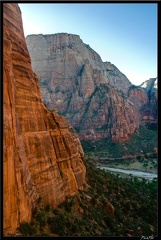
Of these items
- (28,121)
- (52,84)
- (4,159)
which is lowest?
(4,159)

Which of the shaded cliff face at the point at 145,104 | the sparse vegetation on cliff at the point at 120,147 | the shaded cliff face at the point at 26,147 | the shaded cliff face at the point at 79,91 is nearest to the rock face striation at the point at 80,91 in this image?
the shaded cliff face at the point at 79,91

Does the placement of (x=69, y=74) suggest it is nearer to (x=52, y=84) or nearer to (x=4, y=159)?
(x=52, y=84)

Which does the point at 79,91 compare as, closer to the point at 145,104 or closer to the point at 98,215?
the point at 145,104

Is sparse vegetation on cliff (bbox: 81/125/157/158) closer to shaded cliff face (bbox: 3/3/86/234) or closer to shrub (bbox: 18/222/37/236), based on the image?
shaded cliff face (bbox: 3/3/86/234)

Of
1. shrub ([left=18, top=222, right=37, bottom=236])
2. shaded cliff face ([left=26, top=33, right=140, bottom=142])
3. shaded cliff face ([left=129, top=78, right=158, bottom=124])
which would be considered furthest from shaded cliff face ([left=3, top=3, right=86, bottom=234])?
shaded cliff face ([left=129, top=78, right=158, bottom=124])

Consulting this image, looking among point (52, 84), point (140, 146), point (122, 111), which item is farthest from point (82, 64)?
point (140, 146)

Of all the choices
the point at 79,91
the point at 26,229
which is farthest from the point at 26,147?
the point at 79,91

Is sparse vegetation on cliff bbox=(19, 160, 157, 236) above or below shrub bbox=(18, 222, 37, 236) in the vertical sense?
below
